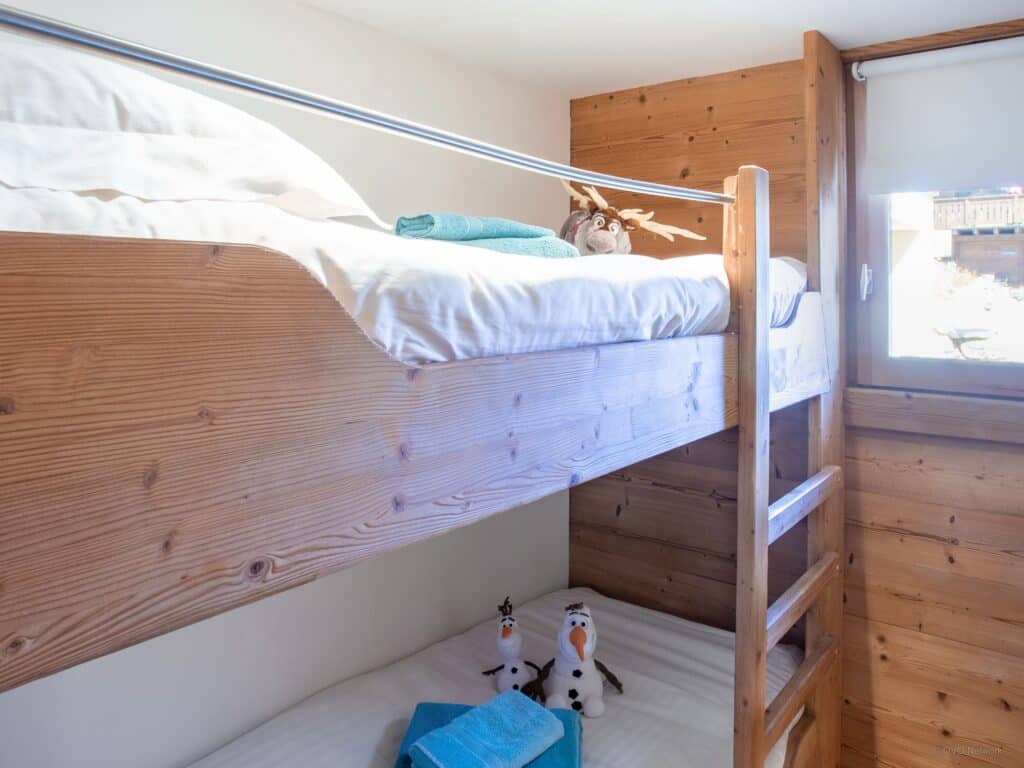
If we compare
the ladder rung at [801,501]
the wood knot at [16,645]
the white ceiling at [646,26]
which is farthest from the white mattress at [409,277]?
the white ceiling at [646,26]

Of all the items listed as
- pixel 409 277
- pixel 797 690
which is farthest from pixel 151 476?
pixel 797 690

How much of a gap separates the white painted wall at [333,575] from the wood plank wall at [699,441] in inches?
7.1

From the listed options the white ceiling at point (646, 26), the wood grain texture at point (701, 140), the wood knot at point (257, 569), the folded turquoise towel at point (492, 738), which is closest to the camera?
the wood knot at point (257, 569)

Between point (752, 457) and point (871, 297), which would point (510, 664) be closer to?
point (752, 457)

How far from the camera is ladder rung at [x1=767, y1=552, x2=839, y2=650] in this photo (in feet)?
5.15

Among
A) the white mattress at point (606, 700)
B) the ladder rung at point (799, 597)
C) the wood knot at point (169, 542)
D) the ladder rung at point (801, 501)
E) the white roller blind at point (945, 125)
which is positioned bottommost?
the white mattress at point (606, 700)

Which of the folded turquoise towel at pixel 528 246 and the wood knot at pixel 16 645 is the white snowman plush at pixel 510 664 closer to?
the folded turquoise towel at pixel 528 246

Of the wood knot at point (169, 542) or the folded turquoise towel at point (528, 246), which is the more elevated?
the folded turquoise towel at point (528, 246)

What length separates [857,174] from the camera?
6.72 feet

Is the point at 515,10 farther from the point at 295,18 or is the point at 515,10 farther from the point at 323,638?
the point at 323,638

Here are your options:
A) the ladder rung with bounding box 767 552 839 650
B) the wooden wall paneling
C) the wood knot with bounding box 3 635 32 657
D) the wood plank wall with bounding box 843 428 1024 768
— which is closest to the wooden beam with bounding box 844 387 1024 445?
the wood plank wall with bounding box 843 428 1024 768

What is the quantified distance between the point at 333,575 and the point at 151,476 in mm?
1504

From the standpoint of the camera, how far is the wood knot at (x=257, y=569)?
23.6 inches

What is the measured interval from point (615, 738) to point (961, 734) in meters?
1.03
